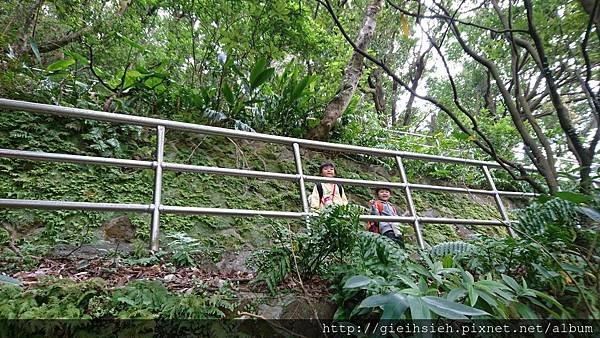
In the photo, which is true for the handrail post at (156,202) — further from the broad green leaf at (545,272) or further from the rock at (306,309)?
the broad green leaf at (545,272)

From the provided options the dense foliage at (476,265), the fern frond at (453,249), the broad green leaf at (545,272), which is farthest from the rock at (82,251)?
the broad green leaf at (545,272)

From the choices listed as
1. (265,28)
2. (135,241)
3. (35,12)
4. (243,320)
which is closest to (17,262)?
(135,241)

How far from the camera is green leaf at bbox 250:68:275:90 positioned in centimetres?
399

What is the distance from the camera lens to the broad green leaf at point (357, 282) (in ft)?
4.00

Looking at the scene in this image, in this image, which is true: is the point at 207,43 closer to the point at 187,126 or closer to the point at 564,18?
the point at 187,126

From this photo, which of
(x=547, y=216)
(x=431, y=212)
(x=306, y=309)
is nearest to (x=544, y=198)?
(x=547, y=216)

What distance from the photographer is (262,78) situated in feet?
13.3

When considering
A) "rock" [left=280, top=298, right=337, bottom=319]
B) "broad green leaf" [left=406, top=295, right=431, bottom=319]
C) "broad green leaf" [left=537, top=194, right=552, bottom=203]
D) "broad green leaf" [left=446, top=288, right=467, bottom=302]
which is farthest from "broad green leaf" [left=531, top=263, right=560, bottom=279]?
"rock" [left=280, top=298, right=337, bottom=319]

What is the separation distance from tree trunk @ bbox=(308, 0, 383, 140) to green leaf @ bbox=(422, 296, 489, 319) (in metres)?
3.69

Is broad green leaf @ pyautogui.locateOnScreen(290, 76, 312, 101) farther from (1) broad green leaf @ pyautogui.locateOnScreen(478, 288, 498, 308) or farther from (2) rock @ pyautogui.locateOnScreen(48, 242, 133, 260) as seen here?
(1) broad green leaf @ pyautogui.locateOnScreen(478, 288, 498, 308)

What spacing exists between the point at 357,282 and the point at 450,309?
0.35 meters

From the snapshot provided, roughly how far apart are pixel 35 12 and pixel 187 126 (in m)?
3.52

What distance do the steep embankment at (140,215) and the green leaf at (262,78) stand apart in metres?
0.77

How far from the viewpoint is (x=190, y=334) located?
1169mm
